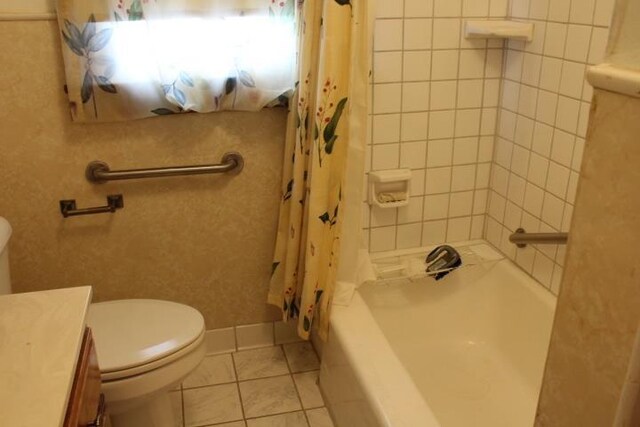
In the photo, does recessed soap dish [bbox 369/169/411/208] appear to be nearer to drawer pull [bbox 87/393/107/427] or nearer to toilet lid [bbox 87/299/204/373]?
toilet lid [bbox 87/299/204/373]

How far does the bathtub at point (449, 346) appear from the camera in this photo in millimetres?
1681

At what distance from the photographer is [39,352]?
1.04 m

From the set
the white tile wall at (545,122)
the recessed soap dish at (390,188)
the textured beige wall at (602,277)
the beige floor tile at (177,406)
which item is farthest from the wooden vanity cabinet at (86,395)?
the white tile wall at (545,122)

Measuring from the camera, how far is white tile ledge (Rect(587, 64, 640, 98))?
1.75ft

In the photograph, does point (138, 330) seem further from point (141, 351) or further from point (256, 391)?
point (256, 391)

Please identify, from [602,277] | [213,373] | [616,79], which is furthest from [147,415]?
[616,79]

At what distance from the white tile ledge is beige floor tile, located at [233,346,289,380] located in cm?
181

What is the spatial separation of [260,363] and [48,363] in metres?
1.29

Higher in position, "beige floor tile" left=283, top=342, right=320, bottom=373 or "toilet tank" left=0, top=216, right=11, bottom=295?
"toilet tank" left=0, top=216, right=11, bottom=295

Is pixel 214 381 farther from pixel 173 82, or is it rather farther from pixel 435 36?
pixel 435 36

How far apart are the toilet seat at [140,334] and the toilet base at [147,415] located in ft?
0.61

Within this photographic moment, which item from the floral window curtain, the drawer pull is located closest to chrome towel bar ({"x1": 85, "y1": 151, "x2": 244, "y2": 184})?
the floral window curtain

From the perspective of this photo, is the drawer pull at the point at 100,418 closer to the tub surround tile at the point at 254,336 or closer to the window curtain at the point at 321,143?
the window curtain at the point at 321,143

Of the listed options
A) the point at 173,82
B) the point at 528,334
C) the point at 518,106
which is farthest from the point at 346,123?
the point at 528,334
